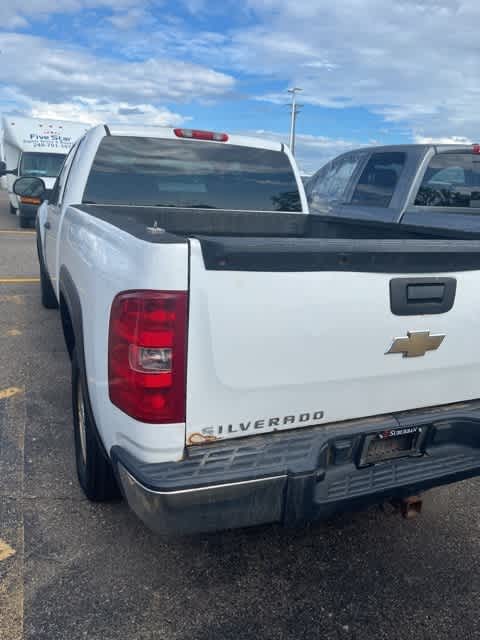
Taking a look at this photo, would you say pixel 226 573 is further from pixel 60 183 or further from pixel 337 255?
pixel 60 183

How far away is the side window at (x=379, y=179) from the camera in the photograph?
617 centimetres

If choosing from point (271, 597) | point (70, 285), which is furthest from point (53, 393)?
point (271, 597)

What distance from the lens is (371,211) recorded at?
6.36 metres

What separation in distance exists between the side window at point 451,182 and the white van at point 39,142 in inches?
490

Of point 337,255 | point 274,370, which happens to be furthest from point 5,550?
point 337,255

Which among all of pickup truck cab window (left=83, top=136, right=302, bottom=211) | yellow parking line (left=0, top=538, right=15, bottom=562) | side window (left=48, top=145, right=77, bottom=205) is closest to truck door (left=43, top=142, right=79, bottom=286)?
side window (left=48, top=145, right=77, bottom=205)

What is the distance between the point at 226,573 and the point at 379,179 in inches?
196

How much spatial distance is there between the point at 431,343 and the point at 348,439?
1.72 ft

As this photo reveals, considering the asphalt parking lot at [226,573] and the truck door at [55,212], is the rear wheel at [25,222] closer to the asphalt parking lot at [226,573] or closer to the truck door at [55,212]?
the truck door at [55,212]

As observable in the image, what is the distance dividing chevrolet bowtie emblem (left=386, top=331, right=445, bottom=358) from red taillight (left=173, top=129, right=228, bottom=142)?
2.65 m

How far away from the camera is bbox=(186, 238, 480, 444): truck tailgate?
1.98 m

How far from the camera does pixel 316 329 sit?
2105 mm

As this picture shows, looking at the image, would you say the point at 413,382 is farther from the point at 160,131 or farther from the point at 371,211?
the point at 371,211

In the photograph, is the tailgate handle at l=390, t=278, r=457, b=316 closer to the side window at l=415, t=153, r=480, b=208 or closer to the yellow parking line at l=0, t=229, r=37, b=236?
the side window at l=415, t=153, r=480, b=208
